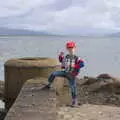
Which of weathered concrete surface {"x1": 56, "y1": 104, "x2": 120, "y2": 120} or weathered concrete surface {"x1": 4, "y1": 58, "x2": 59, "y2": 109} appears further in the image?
weathered concrete surface {"x1": 4, "y1": 58, "x2": 59, "y2": 109}

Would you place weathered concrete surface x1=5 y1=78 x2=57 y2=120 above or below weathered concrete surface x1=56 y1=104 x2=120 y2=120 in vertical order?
above

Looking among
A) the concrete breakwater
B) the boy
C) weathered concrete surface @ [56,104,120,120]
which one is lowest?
weathered concrete surface @ [56,104,120,120]

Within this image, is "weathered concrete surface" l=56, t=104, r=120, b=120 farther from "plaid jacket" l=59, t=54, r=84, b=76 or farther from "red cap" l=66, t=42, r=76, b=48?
"red cap" l=66, t=42, r=76, b=48

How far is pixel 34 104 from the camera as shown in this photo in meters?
9.52

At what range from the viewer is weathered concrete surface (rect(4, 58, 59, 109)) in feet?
38.9

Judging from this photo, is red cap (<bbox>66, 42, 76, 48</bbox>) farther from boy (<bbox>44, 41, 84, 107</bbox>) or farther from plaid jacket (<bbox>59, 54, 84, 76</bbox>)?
plaid jacket (<bbox>59, 54, 84, 76</bbox>)

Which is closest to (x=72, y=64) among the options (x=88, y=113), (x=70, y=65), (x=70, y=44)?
(x=70, y=65)

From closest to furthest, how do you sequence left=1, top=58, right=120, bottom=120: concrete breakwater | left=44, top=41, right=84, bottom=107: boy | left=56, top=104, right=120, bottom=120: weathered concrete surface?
left=1, top=58, right=120, bottom=120: concrete breakwater → left=56, top=104, right=120, bottom=120: weathered concrete surface → left=44, top=41, right=84, bottom=107: boy

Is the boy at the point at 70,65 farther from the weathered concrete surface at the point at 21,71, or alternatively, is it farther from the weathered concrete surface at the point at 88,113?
the weathered concrete surface at the point at 21,71

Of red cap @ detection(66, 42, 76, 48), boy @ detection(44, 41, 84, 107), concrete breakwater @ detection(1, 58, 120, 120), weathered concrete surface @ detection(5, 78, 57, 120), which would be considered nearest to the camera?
weathered concrete surface @ detection(5, 78, 57, 120)

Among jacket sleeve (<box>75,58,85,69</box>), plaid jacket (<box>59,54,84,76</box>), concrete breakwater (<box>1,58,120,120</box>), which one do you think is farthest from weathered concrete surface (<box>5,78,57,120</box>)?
jacket sleeve (<box>75,58,85,69</box>)

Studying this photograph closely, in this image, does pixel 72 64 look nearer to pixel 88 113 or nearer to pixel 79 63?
pixel 79 63

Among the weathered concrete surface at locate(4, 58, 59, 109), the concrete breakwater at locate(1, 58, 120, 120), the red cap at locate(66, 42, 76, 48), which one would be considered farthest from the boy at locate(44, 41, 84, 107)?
the weathered concrete surface at locate(4, 58, 59, 109)

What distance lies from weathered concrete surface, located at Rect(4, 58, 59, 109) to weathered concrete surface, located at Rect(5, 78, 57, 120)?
29 centimetres
